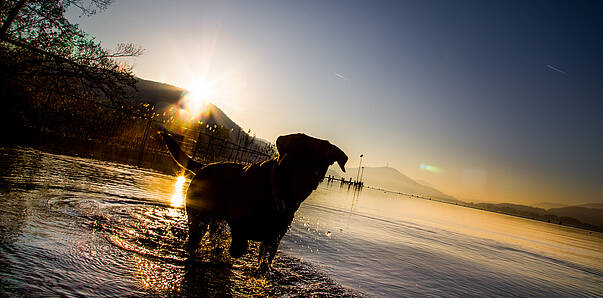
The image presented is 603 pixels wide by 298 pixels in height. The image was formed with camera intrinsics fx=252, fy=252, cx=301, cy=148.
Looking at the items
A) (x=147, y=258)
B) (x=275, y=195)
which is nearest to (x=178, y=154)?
(x=147, y=258)

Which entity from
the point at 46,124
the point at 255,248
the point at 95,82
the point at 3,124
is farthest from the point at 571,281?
the point at 46,124

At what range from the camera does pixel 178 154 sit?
2.99 m

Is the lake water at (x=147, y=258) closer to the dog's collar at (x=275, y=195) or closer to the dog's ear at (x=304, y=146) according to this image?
the dog's collar at (x=275, y=195)

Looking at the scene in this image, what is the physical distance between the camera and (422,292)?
3.55 metres

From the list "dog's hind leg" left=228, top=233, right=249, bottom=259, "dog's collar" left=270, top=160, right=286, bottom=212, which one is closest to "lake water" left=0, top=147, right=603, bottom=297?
"dog's hind leg" left=228, top=233, right=249, bottom=259

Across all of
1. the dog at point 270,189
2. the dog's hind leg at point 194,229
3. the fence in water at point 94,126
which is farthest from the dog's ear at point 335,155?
the fence in water at point 94,126

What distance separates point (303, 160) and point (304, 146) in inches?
5.1

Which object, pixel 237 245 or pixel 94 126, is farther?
pixel 94 126

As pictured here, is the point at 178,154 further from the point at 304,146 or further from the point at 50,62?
the point at 50,62

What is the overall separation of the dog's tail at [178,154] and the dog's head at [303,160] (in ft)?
4.51

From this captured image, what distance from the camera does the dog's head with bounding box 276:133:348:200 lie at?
2.12m

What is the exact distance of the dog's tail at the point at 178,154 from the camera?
9.55 ft

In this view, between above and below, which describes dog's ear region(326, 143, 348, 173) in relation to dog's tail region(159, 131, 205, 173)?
above

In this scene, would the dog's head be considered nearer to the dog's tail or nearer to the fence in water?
the dog's tail
